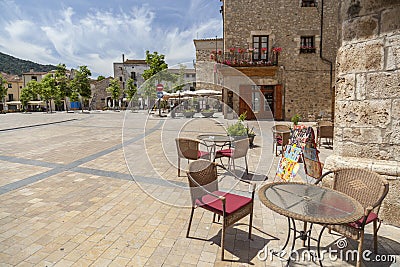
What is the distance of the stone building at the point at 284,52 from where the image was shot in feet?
46.5

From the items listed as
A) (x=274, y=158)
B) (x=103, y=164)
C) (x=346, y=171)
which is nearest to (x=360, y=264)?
(x=346, y=171)

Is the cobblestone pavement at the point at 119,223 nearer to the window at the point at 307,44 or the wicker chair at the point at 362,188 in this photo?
the wicker chair at the point at 362,188

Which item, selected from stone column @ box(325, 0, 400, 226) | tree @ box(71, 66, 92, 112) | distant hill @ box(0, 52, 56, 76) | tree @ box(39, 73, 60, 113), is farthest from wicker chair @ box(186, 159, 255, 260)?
distant hill @ box(0, 52, 56, 76)

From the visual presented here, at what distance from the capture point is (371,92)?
9.41 feet

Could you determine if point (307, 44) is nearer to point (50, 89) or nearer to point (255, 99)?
point (255, 99)

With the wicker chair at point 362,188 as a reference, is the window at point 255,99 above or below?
above

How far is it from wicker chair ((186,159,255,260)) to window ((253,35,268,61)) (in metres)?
13.2

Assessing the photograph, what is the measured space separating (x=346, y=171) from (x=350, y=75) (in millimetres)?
1252

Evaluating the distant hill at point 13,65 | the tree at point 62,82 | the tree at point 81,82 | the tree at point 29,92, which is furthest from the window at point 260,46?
the distant hill at point 13,65

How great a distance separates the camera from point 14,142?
8.62 m

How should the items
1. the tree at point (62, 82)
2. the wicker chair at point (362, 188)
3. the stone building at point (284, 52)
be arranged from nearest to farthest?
the wicker chair at point (362, 188), the stone building at point (284, 52), the tree at point (62, 82)

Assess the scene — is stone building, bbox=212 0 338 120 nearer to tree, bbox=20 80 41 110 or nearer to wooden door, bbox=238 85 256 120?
wooden door, bbox=238 85 256 120

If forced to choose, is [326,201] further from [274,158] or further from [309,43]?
[309,43]
